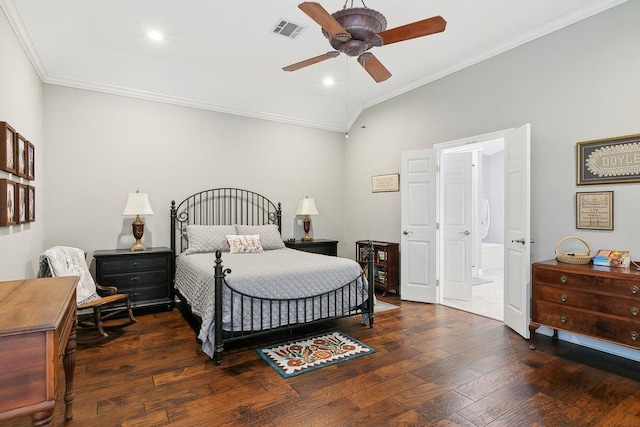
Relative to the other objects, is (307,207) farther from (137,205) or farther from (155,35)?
(155,35)

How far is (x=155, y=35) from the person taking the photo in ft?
12.1

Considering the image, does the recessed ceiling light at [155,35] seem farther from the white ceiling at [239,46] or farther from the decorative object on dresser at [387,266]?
the decorative object on dresser at [387,266]

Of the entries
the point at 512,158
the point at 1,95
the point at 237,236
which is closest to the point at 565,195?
the point at 512,158

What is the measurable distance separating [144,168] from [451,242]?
4477 millimetres

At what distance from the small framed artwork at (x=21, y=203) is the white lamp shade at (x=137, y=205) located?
45.0 inches

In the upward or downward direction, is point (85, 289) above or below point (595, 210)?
below

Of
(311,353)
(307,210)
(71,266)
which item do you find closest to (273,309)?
(311,353)

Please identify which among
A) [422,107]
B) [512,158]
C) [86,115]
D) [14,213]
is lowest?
[14,213]

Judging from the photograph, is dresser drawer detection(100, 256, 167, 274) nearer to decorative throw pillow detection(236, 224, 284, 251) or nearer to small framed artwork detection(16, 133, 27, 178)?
decorative throw pillow detection(236, 224, 284, 251)

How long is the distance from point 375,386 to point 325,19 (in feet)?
8.24

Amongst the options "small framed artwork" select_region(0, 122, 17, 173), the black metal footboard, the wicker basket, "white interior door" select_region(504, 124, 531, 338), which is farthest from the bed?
the wicker basket

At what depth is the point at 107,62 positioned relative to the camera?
4.10 meters

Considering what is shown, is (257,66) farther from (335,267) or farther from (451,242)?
(451,242)

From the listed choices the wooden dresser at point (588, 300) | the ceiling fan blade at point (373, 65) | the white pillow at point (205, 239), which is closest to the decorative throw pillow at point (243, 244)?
the white pillow at point (205, 239)
